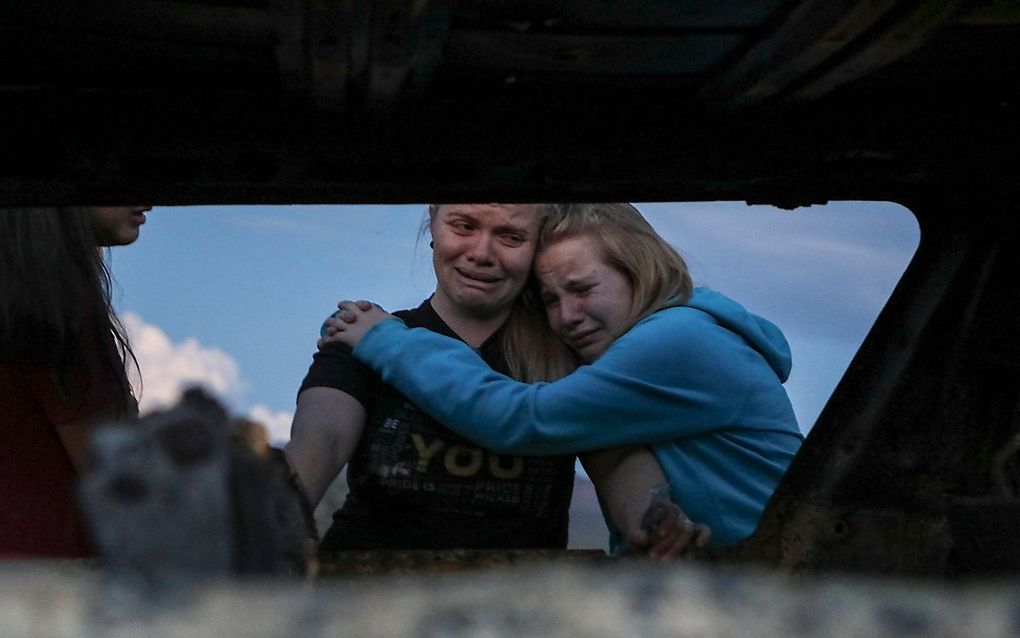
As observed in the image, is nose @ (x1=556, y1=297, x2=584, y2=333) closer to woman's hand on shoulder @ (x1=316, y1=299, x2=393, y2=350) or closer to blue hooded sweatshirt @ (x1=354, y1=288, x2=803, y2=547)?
blue hooded sweatshirt @ (x1=354, y1=288, x2=803, y2=547)

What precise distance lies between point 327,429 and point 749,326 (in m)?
0.86

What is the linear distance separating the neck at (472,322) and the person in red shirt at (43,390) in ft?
2.53

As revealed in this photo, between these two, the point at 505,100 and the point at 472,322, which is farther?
the point at 472,322

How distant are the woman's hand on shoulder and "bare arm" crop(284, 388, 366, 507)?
11cm

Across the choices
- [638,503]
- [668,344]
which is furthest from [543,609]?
[668,344]

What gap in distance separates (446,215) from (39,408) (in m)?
1.00

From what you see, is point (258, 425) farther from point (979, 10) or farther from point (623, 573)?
point (979, 10)

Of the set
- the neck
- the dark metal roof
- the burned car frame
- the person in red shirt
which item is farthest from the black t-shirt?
the dark metal roof

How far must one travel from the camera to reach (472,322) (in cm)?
292

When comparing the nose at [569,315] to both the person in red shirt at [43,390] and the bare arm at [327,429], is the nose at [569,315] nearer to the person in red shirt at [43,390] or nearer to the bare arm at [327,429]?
the bare arm at [327,429]

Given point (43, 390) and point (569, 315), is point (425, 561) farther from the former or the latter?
point (569, 315)

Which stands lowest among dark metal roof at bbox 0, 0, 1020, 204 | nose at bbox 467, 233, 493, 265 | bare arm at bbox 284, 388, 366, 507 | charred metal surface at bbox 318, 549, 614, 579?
charred metal surface at bbox 318, 549, 614, 579

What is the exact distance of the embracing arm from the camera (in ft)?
8.03

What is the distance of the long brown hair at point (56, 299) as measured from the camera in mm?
2293
